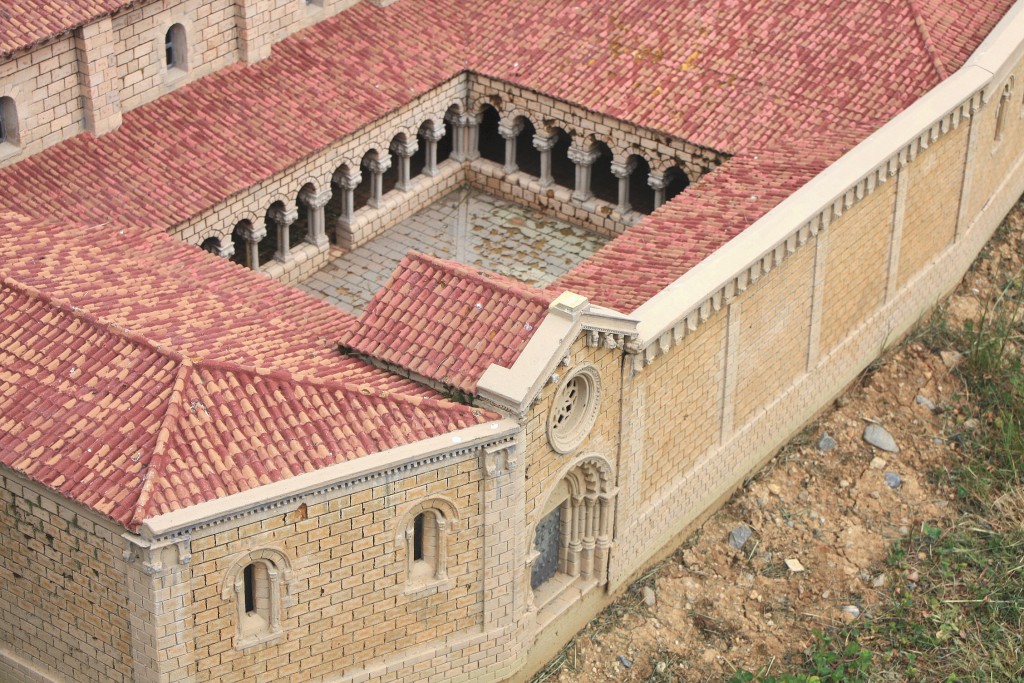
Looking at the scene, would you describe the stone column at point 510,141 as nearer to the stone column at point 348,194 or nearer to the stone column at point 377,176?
the stone column at point 377,176

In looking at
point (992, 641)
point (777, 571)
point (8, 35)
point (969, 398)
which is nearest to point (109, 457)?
point (8, 35)

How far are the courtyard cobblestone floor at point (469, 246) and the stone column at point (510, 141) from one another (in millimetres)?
832

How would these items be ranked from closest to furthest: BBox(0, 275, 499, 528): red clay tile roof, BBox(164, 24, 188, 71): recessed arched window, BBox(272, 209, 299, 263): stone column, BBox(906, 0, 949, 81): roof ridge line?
BBox(0, 275, 499, 528): red clay tile roof, BBox(164, 24, 188, 71): recessed arched window, BBox(272, 209, 299, 263): stone column, BBox(906, 0, 949, 81): roof ridge line

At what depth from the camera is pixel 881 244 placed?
4047 cm

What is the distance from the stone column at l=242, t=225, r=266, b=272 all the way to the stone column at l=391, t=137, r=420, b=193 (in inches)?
186

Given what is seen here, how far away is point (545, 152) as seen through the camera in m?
45.7

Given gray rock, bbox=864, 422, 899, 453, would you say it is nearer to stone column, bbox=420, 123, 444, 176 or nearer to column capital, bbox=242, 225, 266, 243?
stone column, bbox=420, 123, 444, 176

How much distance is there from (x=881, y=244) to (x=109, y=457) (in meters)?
17.9

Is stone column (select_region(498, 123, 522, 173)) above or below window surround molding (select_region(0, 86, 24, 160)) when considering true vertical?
below

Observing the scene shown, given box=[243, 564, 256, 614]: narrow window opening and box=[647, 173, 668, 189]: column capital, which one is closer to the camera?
box=[243, 564, 256, 614]: narrow window opening

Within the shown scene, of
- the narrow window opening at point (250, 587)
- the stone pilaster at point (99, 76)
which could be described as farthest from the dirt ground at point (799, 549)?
the stone pilaster at point (99, 76)

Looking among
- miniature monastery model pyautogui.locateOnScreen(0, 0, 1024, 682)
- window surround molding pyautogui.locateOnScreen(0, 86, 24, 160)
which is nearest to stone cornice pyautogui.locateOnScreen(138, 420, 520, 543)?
miniature monastery model pyautogui.locateOnScreen(0, 0, 1024, 682)

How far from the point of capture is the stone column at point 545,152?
45.4 metres

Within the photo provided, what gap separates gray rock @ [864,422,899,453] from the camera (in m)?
40.5
